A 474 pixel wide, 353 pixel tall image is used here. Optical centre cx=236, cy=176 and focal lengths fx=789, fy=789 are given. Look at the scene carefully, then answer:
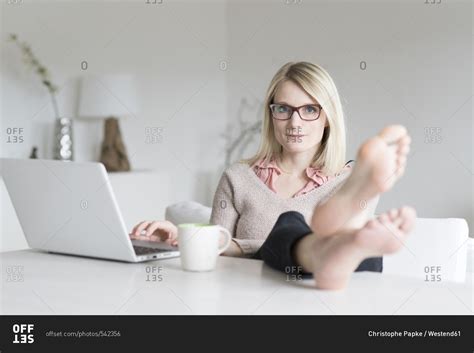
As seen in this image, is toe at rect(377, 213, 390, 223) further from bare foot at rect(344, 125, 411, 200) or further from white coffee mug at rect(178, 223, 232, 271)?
white coffee mug at rect(178, 223, 232, 271)

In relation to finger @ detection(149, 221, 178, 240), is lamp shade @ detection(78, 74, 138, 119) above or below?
above

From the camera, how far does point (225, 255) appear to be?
1.92 metres

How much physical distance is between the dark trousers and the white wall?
8.25ft

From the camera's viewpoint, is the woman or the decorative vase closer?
the woman

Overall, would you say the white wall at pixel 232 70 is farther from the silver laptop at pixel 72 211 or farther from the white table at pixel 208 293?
the white table at pixel 208 293

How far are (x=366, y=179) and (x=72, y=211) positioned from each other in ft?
2.38

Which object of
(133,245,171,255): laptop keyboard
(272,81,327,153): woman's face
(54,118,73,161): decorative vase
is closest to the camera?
(133,245,171,255): laptop keyboard

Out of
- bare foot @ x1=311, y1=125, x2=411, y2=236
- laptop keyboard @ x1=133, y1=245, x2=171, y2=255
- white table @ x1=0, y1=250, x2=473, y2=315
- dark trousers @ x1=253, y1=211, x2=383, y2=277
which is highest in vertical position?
bare foot @ x1=311, y1=125, x2=411, y2=236

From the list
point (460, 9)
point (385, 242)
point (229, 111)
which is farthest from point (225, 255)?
point (229, 111)

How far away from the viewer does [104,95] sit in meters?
4.65

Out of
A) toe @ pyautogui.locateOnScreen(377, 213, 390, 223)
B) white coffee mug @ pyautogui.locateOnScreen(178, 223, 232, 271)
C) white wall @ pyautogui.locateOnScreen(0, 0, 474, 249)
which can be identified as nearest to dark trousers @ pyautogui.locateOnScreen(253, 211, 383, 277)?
white coffee mug @ pyautogui.locateOnScreen(178, 223, 232, 271)

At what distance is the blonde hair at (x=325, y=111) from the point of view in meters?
2.02

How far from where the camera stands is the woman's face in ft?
6.55
